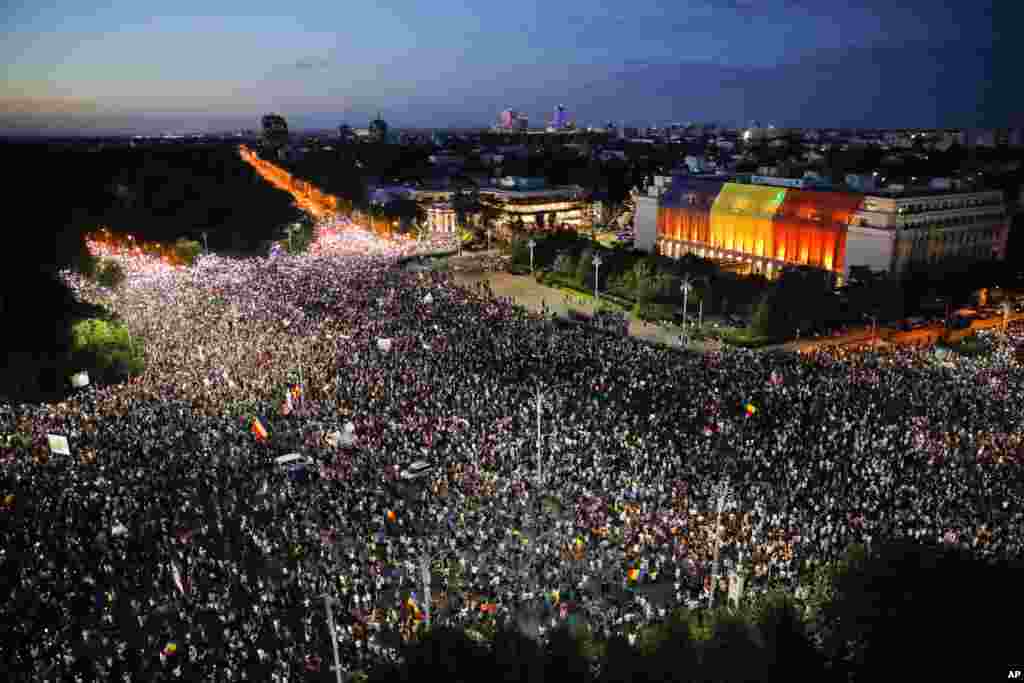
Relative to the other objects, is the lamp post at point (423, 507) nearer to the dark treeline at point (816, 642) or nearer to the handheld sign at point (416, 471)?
the handheld sign at point (416, 471)

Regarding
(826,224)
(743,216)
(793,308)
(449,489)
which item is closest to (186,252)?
(743,216)

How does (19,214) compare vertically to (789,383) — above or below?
above

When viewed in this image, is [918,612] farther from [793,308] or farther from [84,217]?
[84,217]

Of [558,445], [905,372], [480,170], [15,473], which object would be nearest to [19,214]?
[15,473]

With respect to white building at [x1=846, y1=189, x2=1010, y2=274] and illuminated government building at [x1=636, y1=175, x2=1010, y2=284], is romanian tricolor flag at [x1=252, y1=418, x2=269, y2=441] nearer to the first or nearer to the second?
illuminated government building at [x1=636, y1=175, x2=1010, y2=284]

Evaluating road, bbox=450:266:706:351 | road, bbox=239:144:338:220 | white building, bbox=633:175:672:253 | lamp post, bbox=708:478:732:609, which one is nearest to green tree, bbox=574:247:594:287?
road, bbox=450:266:706:351

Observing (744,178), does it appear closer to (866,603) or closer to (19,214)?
(866,603)
